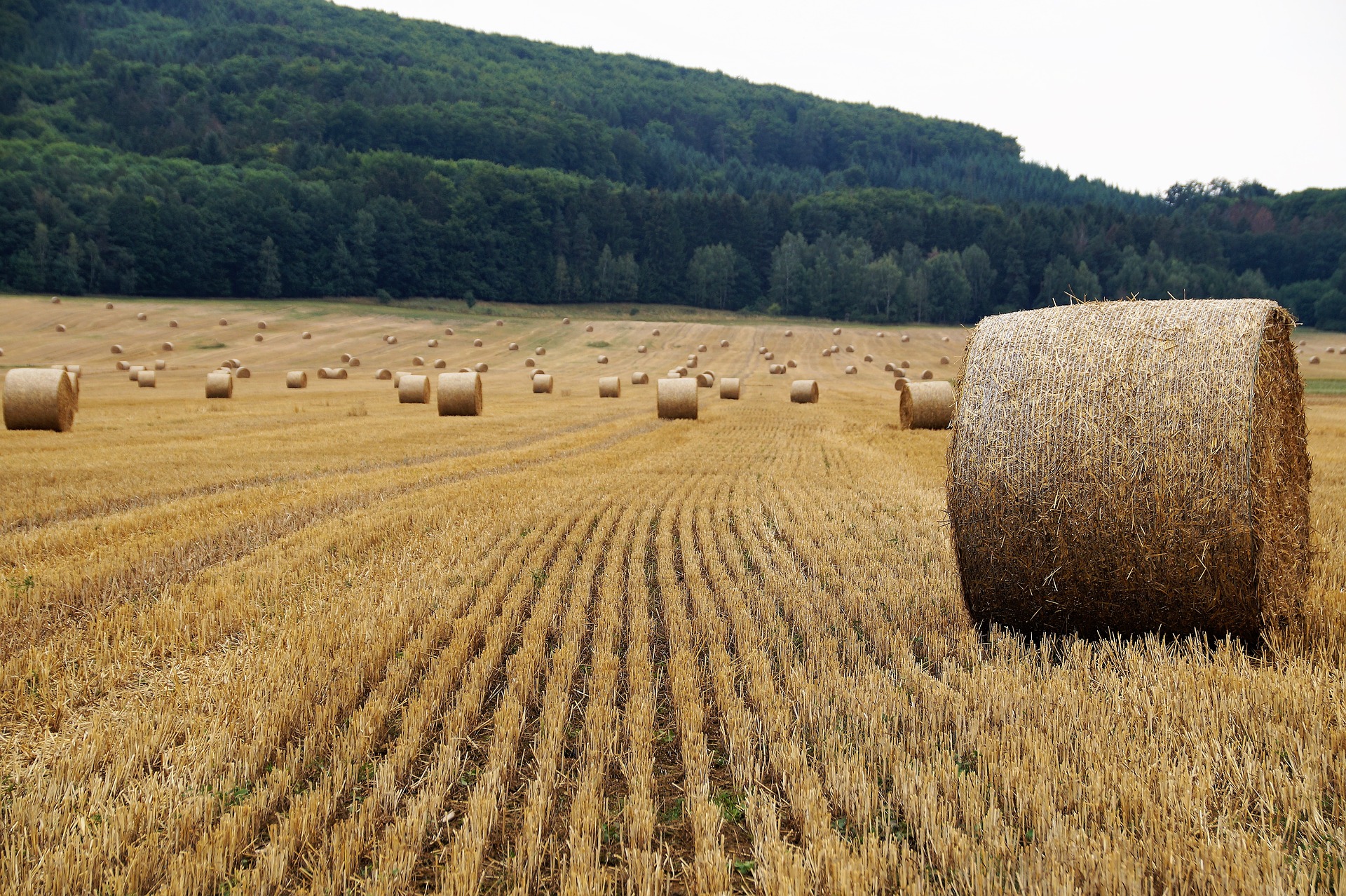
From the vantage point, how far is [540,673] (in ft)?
17.6

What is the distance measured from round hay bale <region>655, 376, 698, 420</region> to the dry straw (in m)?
19.9

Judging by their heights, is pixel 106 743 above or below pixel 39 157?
below

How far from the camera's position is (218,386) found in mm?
31359

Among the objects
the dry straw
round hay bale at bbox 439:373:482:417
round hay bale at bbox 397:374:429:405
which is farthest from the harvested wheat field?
round hay bale at bbox 397:374:429:405

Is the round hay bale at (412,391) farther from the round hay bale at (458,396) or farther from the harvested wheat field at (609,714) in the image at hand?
the harvested wheat field at (609,714)

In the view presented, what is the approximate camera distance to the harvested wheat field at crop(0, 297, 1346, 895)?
10.3 feet

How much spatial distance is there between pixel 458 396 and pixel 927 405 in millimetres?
13661

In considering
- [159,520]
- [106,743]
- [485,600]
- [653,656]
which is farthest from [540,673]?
[159,520]

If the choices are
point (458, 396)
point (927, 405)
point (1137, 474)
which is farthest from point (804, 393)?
point (1137, 474)

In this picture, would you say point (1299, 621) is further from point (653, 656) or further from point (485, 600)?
point (485, 600)

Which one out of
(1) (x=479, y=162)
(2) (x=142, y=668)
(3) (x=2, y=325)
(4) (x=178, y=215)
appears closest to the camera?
(2) (x=142, y=668)

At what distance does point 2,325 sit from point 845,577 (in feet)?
203

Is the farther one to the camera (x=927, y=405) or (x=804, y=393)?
(x=804, y=393)

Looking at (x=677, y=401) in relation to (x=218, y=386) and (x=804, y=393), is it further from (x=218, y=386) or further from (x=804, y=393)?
(x=218, y=386)
